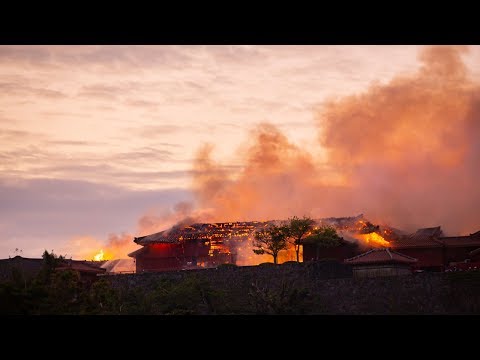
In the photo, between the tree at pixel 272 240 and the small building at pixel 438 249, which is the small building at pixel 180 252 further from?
the small building at pixel 438 249

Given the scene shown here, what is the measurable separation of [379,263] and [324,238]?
4.32 m

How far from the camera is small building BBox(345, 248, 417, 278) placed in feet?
119

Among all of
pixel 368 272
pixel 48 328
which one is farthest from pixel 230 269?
pixel 48 328

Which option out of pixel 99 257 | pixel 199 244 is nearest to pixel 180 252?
pixel 199 244

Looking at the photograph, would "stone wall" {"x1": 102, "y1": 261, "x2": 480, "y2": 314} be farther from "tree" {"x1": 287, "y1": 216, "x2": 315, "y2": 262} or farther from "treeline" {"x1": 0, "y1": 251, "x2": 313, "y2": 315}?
"tree" {"x1": 287, "y1": 216, "x2": 315, "y2": 262}

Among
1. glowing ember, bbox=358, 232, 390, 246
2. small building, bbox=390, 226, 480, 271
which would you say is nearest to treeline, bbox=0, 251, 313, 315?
glowing ember, bbox=358, 232, 390, 246

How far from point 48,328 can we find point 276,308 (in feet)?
98.5

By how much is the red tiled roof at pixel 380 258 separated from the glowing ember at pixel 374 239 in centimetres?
351

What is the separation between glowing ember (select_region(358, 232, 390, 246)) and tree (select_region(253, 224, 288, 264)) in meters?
3.67

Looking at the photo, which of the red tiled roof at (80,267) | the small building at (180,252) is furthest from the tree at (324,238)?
the red tiled roof at (80,267)

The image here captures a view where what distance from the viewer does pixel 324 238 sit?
40.0 m

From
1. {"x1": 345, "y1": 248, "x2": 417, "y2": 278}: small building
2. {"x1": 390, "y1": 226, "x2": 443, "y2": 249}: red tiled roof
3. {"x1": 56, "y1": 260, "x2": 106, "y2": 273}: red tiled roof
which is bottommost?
{"x1": 345, "y1": 248, "x2": 417, "y2": 278}: small building

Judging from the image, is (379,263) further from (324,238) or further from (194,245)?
(194,245)
